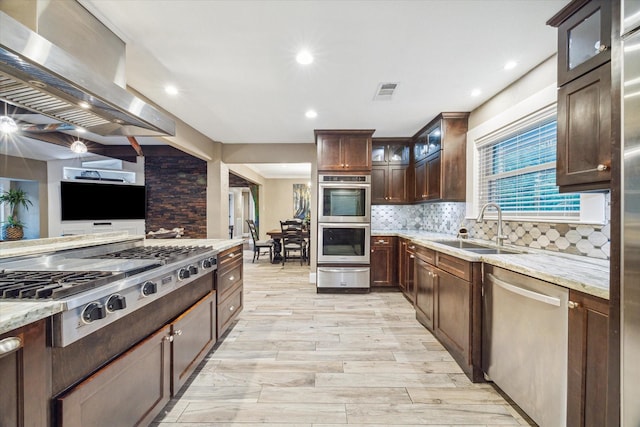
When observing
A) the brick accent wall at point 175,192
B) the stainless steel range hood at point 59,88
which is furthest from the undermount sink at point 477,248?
the brick accent wall at point 175,192

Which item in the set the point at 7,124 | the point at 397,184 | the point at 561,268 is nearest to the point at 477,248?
the point at 561,268

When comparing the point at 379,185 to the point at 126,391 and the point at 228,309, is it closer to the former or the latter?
the point at 228,309

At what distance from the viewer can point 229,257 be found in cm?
247

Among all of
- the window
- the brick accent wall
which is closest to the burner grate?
the window

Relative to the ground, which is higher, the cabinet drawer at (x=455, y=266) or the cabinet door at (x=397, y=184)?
the cabinet door at (x=397, y=184)

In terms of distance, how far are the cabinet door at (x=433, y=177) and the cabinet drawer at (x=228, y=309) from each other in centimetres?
271

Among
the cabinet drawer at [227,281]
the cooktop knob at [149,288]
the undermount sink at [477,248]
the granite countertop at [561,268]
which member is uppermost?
the granite countertop at [561,268]

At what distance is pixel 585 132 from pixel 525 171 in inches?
40.9

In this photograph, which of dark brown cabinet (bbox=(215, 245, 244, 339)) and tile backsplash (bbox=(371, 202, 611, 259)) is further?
dark brown cabinet (bbox=(215, 245, 244, 339))

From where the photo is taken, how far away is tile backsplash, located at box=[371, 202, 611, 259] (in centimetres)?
169

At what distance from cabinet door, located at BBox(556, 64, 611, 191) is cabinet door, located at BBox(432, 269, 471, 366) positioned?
0.94m

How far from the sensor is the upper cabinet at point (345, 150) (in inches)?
153

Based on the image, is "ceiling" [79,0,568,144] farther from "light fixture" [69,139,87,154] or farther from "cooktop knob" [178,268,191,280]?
"cooktop knob" [178,268,191,280]

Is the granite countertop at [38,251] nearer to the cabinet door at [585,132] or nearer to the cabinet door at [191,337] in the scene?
the cabinet door at [191,337]
